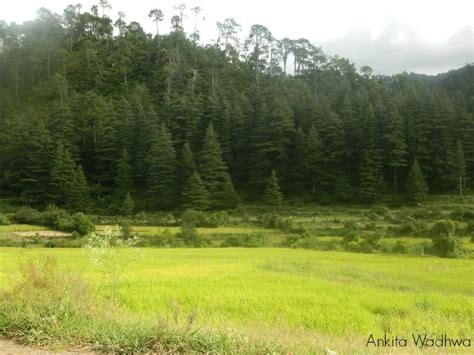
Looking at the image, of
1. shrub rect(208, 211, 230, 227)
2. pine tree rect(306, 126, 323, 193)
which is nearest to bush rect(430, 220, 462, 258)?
shrub rect(208, 211, 230, 227)

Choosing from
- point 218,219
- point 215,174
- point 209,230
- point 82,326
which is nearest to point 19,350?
point 82,326

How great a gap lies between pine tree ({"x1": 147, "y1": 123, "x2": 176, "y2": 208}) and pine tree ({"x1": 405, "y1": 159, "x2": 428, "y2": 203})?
23775mm

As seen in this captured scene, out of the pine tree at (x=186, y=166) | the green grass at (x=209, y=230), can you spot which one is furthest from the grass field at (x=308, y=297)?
the pine tree at (x=186, y=166)

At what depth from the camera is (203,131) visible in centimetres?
6044

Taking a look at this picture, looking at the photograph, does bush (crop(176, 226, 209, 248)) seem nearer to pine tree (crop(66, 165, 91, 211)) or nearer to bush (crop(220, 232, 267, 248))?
bush (crop(220, 232, 267, 248))

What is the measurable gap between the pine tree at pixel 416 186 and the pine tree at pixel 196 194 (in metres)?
19.2

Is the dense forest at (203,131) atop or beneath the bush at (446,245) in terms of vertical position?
atop

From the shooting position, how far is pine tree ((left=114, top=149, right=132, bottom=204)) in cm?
5278

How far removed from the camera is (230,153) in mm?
56781

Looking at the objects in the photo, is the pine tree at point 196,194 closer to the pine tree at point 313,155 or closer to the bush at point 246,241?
the pine tree at point 313,155

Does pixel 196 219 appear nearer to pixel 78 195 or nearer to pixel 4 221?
pixel 4 221

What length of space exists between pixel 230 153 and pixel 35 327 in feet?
166

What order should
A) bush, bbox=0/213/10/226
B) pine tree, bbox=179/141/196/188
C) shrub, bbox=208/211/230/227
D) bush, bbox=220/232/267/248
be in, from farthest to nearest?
pine tree, bbox=179/141/196/188 → shrub, bbox=208/211/230/227 → bush, bbox=0/213/10/226 → bush, bbox=220/232/267/248

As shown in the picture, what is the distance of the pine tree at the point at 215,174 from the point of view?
47625 millimetres
